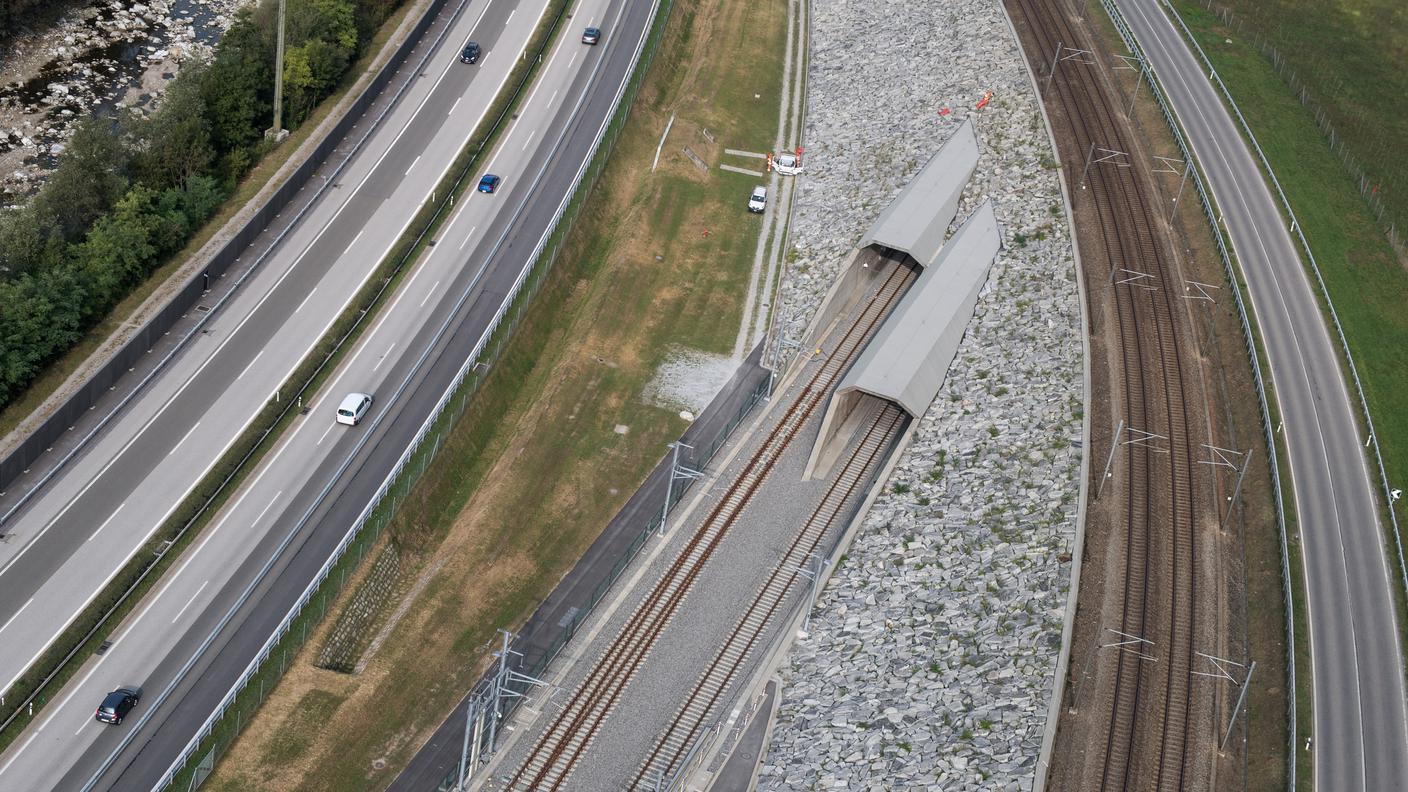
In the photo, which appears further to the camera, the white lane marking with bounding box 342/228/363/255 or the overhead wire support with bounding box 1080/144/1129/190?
the overhead wire support with bounding box 1080/144/1129/190

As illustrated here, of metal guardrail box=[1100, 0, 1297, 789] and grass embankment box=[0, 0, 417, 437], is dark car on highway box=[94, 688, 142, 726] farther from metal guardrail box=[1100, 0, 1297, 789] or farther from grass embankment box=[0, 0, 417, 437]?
metal guardrail box=[1100, 0, 1297, 789]

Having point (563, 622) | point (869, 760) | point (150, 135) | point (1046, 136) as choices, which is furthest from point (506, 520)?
point (1046, 136)

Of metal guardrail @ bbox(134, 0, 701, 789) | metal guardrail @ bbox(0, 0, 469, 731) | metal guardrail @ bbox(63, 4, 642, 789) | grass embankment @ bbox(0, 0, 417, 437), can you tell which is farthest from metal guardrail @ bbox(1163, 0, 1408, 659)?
grass embankment @ bbox(0, 0, 417, 437)

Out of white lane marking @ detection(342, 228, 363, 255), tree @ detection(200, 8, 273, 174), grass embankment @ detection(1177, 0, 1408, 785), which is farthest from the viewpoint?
tree @ detection(200, 8, 273, 174)

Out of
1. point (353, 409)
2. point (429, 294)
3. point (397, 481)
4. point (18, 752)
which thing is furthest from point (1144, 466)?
point (18, 752)

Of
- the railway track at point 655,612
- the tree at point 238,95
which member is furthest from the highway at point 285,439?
the railway track at point 655,612
